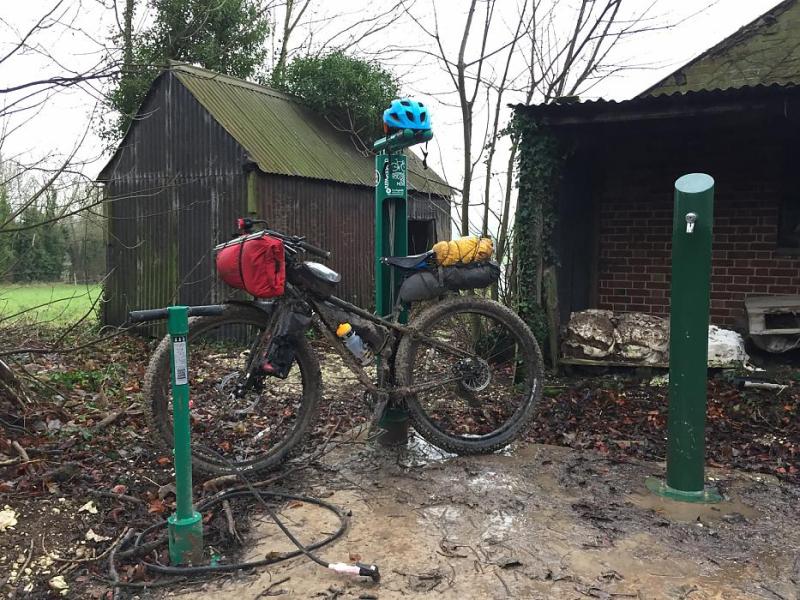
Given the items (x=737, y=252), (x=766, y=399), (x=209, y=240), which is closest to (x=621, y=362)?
(x=766, y=399)

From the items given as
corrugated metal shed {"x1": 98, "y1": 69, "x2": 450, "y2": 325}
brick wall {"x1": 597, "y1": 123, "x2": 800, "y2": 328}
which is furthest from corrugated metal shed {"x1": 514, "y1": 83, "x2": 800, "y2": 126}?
corrugated metal shed {"x1": 98, "y1": 69, "x2": 450, "y2": 325}

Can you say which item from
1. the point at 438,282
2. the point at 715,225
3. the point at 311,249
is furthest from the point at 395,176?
the point at 715,225

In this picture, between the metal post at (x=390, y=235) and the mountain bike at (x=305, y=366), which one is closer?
the mountain bike at (x=305, y=366)

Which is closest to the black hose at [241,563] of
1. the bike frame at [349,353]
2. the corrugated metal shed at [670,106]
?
the bike frame at [349,353]

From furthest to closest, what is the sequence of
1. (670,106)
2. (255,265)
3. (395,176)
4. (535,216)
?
(535,216), (670,106), (395,176), (255,265)

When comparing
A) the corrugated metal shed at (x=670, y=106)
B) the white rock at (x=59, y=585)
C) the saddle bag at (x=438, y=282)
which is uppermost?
the corrugated metal shed at (x=670, y=106)

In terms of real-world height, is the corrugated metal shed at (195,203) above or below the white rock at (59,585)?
above

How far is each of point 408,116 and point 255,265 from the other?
1.48m

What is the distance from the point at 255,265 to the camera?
3.32 metres

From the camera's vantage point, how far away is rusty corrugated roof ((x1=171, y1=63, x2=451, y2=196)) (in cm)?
1019

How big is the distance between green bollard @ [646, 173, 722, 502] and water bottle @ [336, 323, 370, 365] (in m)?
1.75

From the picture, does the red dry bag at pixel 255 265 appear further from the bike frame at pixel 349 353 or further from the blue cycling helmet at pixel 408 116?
the blue cycling helmet at pixel 408 116

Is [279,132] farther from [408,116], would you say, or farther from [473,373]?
[473,373]

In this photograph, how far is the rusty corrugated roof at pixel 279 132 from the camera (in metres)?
10.2
